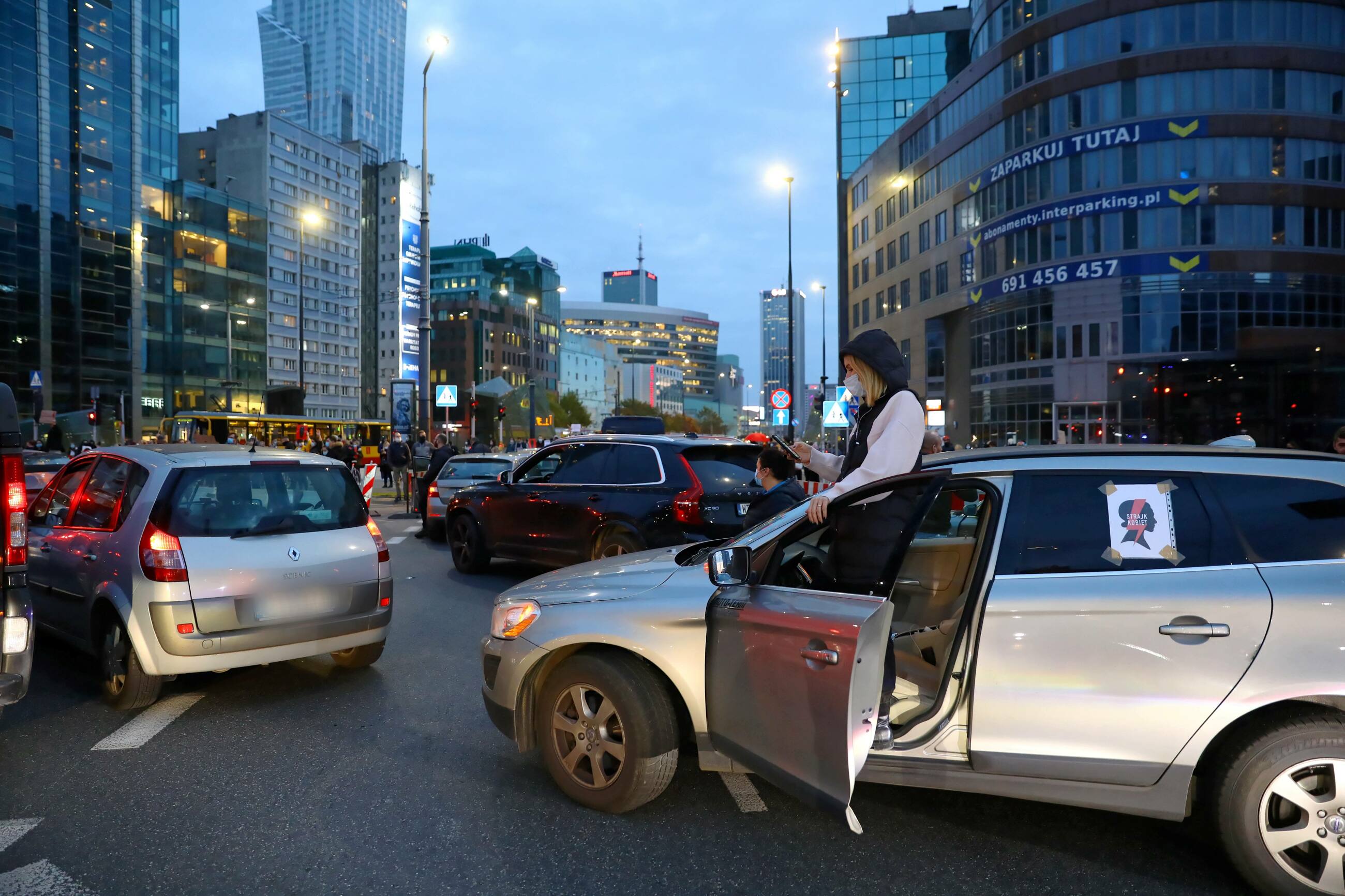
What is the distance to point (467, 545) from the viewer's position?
10719mm

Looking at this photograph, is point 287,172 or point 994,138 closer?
point 994,138

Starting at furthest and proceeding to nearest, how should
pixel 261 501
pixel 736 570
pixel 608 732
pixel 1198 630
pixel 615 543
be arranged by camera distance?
pixel 615 543 < pixel 261 501 < pixel 608 732 < pixel 736 570 < pixel 1198 630

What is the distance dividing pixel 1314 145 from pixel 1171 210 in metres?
6.68

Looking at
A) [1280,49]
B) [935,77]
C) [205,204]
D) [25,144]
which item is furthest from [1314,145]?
[205,204]

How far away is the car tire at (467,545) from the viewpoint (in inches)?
413

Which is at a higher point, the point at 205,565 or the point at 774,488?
the point at 774,488

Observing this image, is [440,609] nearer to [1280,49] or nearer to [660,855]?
[660,855]

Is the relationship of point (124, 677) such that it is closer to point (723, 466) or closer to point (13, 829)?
point (13, 829)

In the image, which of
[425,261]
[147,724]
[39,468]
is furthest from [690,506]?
[425,261]

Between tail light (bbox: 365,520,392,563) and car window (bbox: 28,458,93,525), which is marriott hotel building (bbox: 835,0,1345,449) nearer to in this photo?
tail light (bbox: 365,520,392,563)

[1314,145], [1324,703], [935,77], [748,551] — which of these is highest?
[935,77]

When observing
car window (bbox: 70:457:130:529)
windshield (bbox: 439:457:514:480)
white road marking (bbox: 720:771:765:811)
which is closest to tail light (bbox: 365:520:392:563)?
car window (bbox: 70:457:130:529)

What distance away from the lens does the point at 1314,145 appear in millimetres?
38188

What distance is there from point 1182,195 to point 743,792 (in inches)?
1669
